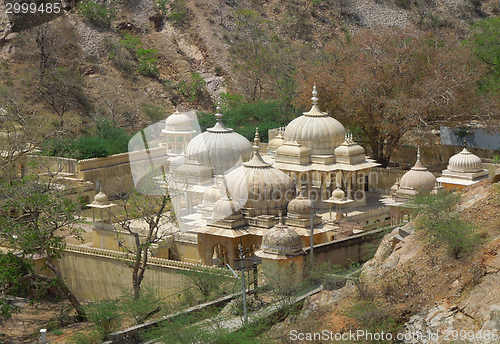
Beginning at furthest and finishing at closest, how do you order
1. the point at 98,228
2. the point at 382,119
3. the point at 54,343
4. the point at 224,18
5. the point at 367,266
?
the point at 224,18, the point at 382,119, the point at 98,228, the point at 54,343, the point at 367,266

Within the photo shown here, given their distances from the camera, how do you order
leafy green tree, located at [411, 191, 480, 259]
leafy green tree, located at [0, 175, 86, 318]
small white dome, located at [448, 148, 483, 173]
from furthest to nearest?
1. small white dome, located at [448, 148, 483, 173]
2. leafy green tree, located at [0, 175, 86, 318]
3. leafy green tree, located at [411, 191, 480, 259]

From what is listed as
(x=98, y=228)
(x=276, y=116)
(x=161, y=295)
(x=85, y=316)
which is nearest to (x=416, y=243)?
(x=161, y=295)

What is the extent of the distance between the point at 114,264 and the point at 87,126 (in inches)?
921

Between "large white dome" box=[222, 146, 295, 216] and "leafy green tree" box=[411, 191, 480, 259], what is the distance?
752 centimetres

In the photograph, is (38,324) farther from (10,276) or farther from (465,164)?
(465,164)

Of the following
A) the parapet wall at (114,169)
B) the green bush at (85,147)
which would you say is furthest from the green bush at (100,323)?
the green bush at (85,147)

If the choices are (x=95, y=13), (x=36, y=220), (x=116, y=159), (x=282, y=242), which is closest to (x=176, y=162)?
(x=116, y=159)

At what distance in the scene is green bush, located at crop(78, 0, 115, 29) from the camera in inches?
2319

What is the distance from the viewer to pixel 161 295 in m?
26.1

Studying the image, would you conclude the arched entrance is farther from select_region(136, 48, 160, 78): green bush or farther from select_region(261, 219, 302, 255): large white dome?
select_region(136, 48, 160, 78): green bush

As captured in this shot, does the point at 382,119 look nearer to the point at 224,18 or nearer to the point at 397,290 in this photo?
the point at 397,290

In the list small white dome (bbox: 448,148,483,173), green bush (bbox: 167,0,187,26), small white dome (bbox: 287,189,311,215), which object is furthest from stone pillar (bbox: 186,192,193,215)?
green bush (bbox: 167,0,187,26)

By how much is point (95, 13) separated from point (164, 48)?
19.1 feet

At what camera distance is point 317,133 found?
31.8 meters
